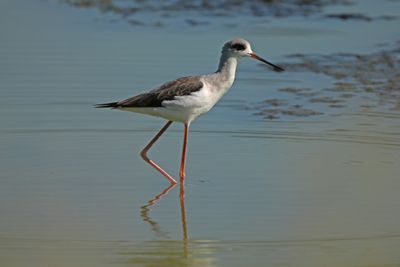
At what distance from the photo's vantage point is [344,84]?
35.7 ft

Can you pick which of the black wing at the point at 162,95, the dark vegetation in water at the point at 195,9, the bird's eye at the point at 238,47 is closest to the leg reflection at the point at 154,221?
the black wing at the point at 162,95

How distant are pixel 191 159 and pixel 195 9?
575 cm

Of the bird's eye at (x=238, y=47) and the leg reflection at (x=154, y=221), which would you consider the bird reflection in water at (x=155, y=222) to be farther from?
the bird's eye at (x=238, y=47)

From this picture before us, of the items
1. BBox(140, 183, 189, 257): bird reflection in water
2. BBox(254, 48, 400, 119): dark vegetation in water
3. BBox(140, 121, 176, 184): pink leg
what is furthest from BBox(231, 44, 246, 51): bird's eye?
BBox(254, 48, 400, 119): dark vegetation in water

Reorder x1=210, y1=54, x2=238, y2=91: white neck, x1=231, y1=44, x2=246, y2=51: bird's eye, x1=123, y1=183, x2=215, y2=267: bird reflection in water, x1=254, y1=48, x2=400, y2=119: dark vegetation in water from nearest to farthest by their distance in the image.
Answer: x1=123, y1=183, x2=215, y2=267: bird reflection in water
x1=210, y1=54, x2=238, y2=91: white neck
x1=231, y1=44, x2=246, y2=51: bird's eye
x1=254, y1=48, x2=400, y2=119: dark vegetation in water

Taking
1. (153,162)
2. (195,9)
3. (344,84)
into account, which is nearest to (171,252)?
(153,162)

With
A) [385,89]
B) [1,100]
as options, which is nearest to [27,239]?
[1,100]

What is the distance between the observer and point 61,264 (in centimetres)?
593

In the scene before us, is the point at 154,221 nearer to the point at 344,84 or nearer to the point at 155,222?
the point at 155,222

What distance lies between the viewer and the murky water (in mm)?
6441

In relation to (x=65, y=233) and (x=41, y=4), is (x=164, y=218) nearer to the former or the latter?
(x=65, y=233)

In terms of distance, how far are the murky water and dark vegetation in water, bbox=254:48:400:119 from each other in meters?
0.07

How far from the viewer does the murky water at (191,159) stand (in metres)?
6.44

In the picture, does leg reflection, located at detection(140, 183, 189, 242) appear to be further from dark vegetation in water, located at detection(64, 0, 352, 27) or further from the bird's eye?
dark vegetation in water, located at detection(64, 0, 352, 27)
